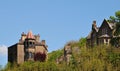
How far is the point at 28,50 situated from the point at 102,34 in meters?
18.9

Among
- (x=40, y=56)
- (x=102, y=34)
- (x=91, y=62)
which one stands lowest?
(x=91, y=62)

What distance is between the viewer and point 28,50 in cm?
14212

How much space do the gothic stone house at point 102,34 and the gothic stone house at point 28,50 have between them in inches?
484

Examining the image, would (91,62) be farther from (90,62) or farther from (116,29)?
(116,29)

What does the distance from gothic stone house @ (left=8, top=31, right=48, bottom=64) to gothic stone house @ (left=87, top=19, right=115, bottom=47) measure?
1228 cm

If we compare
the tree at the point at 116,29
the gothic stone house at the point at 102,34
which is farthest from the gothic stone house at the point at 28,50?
the tree at the point at 116,29

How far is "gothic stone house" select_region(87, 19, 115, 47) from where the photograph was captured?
132 metres

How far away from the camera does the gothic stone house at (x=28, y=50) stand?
140875mm

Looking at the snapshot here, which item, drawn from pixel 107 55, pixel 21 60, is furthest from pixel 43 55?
pixel 107 55

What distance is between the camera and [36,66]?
11294cm

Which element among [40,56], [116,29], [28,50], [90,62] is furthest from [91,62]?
[28,50]

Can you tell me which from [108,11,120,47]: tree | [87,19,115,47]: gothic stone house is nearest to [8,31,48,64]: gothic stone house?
[87,19,115,47]: gothic stone house

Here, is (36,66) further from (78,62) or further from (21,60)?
(21,60)

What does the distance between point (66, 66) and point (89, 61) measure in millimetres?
4452
